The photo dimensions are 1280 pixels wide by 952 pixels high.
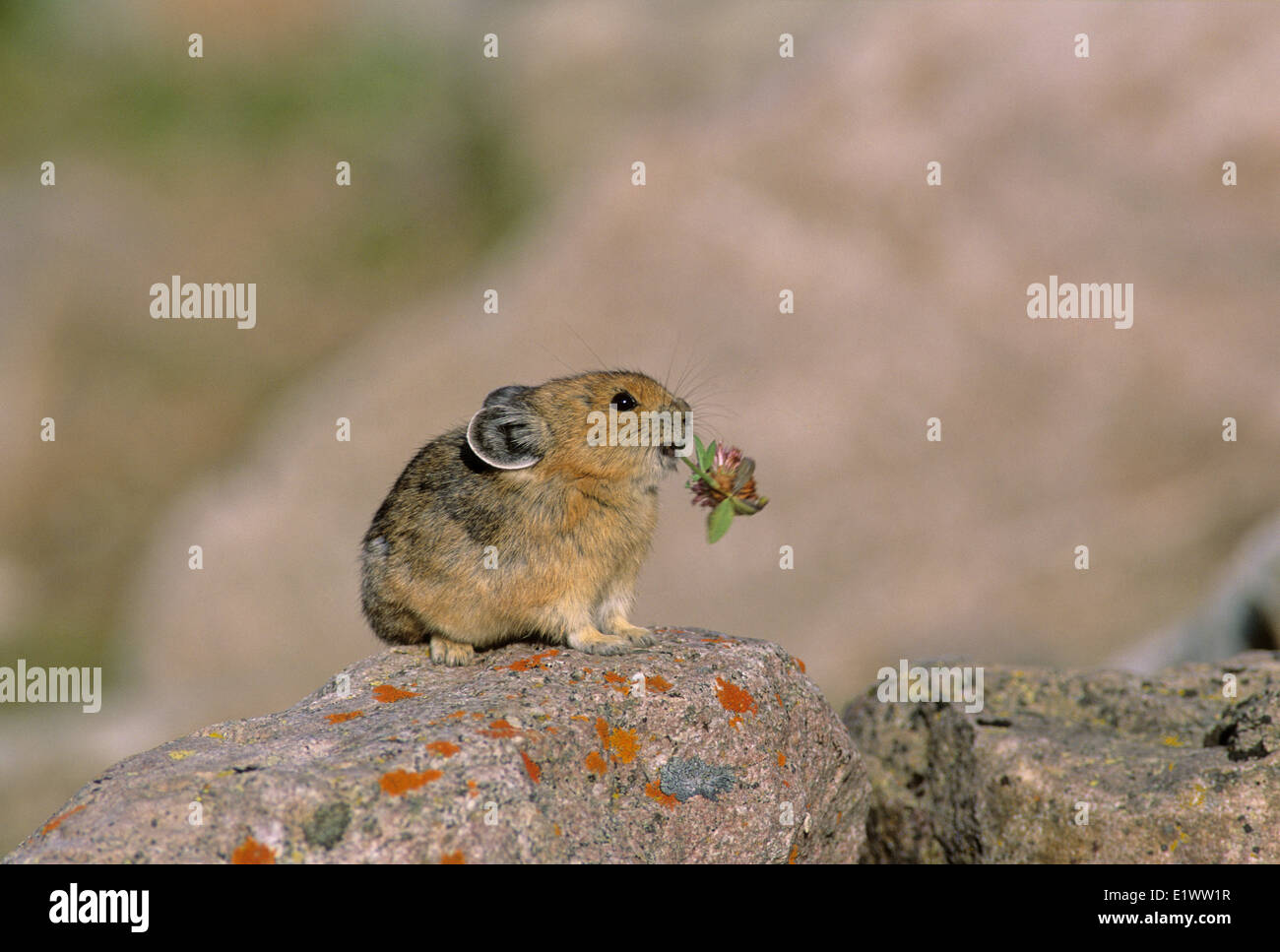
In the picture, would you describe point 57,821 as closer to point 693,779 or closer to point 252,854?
point 252,854

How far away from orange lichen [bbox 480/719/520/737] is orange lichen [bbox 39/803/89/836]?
195 centimetres

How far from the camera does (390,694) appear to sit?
757 cm

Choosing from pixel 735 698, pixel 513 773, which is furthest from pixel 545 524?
pixel 513 773

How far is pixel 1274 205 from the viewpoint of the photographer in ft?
60.2

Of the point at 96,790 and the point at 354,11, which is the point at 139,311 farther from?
the point at 96,790

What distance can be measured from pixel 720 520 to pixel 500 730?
7.02 feet

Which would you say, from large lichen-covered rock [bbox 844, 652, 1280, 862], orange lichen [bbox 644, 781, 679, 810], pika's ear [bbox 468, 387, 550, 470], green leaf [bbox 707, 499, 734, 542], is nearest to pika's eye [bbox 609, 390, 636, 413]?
pika's ear [bbox 468, 387, 550, 470]

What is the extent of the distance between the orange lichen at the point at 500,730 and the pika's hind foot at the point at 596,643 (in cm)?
133

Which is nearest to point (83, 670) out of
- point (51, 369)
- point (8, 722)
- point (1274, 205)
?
point (8, 722)

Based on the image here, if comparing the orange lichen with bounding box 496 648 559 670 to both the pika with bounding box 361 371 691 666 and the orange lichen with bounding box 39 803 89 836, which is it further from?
the orange lichen with bounding box 39 803 89 836

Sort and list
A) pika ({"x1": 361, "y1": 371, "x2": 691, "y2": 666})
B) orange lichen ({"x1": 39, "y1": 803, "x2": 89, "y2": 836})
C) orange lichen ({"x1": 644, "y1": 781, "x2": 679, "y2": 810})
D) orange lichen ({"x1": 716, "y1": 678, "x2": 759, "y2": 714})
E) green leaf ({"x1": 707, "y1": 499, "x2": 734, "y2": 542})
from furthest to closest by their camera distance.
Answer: pika ({"x1": 361, "y1": 371, "x2": 691, "y2": 666}) < green leaf ({"x1": 707, "y1": 499, "x2": 734, "y2": 542}) < orange lichen ({"x1": 716, "y1": 678, "x2": 759, "y2": 714}) < orange lichen ({"x1": 644, "y1": 781, "x2": 679, "y2": 810}) < orange lichen ({"x1": 39, "y1": 803, "x2": 89, "y2": 836})

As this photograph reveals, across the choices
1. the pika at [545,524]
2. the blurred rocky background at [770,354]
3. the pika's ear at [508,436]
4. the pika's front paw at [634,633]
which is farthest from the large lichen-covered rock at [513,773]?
the blurred rocky background at [770,354]

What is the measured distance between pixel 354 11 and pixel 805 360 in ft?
48.1

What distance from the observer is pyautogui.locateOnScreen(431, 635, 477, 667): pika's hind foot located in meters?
8.19
